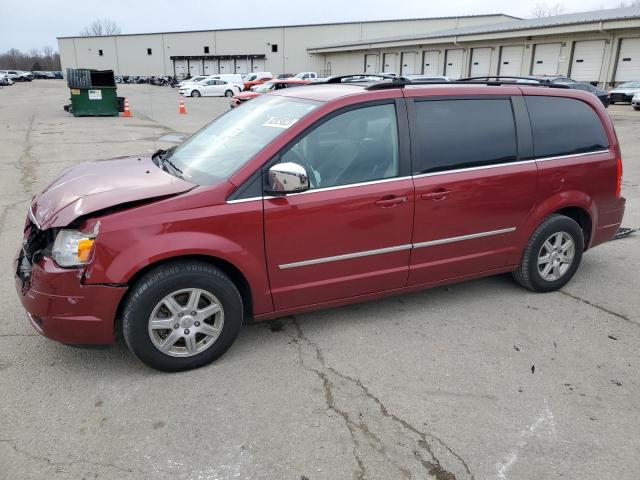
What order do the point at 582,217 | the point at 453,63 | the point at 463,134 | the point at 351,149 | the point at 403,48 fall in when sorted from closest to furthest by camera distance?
the point at 351,149 → the point at 463,134 → the point at 582,217 → the point at 453,63 → the point at 403,48

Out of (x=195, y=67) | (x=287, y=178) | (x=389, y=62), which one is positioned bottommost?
(x=195, y=67)

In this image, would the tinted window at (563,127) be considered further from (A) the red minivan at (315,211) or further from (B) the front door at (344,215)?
(B) the front door at (344,215)

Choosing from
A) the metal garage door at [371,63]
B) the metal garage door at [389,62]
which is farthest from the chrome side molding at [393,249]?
the metal garage door at [371,63]

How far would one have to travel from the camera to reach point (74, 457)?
2576mm

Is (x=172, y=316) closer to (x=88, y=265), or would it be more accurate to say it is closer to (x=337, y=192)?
(x=88, y=265)

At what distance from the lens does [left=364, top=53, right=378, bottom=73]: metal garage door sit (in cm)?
5350

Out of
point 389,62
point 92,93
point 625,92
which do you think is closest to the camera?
point 92,93

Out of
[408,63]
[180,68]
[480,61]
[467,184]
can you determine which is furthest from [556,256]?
[180,68]

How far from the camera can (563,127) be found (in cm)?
444

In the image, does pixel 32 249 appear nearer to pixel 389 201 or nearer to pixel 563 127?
pixel 389 201

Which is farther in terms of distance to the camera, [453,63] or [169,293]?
[453,63]

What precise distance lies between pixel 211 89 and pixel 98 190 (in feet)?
124

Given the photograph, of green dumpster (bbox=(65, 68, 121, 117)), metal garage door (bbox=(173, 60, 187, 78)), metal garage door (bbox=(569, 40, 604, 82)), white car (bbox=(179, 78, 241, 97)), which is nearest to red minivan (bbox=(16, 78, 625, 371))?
green dumpster (bbox=(65, 68, 121, 117))

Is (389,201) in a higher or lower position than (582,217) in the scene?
higher
